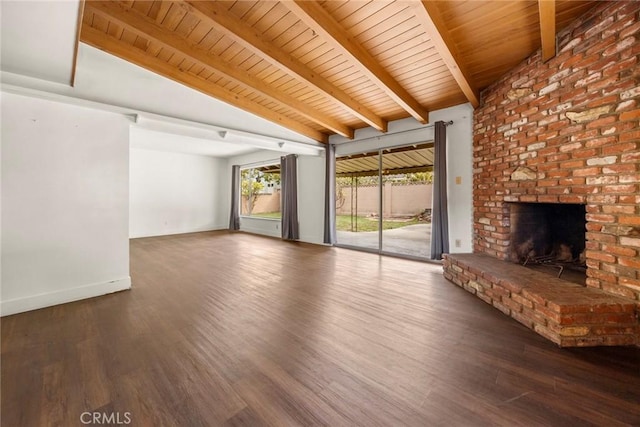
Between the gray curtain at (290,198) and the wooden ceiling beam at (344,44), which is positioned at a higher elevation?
the wooden ceiling beam at (344,44)

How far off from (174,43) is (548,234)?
4935 mm

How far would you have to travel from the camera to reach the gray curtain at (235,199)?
859 cm

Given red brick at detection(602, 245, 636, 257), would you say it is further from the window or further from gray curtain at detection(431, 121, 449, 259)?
the window

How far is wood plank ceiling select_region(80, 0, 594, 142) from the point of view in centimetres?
219

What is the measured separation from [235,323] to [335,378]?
1.10 m

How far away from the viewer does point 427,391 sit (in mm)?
1463

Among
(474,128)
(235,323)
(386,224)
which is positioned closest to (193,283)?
(235,323)

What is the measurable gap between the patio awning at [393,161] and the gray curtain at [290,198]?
48.0 inches

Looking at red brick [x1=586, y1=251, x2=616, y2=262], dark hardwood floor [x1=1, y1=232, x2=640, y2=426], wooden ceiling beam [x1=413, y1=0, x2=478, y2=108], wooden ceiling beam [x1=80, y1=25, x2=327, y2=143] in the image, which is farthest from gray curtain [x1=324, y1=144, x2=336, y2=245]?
red brick [x1=586, y1=251, x2=616, y2=262]

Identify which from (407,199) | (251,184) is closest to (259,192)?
(251,184)

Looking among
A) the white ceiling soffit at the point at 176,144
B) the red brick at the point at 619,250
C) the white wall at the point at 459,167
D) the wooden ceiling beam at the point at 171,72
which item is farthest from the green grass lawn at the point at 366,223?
the red brick at the point at 619,250

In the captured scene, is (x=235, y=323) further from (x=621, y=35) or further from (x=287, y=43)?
(x=621, y=35)

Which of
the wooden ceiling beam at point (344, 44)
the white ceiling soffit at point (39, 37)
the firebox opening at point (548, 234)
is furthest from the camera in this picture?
the firebox opening at point (548, 234)

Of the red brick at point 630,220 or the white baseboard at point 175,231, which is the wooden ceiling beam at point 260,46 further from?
the white baseboard at point 175,231
